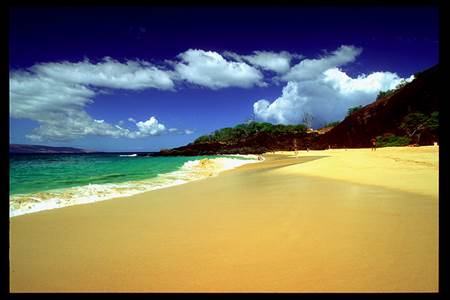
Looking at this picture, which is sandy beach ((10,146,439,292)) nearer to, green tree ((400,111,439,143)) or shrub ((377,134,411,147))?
shrub ((377,134,411,147))

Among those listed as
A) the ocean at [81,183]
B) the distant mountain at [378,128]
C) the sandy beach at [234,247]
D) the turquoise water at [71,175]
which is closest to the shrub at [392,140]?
the distant mountain at [378,128]

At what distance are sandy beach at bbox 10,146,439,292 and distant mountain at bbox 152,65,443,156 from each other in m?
27.3

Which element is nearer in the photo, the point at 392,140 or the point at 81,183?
the point at 81,183

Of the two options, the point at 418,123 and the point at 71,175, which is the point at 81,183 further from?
the point at 418,123

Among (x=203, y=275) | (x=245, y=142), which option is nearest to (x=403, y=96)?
(x=245, y=142)

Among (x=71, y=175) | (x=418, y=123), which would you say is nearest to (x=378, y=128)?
(x=418, y=123)

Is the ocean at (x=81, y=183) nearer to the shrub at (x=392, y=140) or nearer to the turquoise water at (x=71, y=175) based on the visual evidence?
the turquoise water at (x=71, y=175)

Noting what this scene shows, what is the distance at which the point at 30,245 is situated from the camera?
375 cm

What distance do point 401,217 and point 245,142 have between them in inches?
3836

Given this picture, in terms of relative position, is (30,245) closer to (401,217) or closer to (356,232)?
(356,232)

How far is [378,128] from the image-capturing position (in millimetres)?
58719

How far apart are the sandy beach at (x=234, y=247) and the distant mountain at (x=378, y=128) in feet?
89.6

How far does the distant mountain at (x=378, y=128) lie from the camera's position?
45594mm

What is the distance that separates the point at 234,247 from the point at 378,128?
2536 inches
